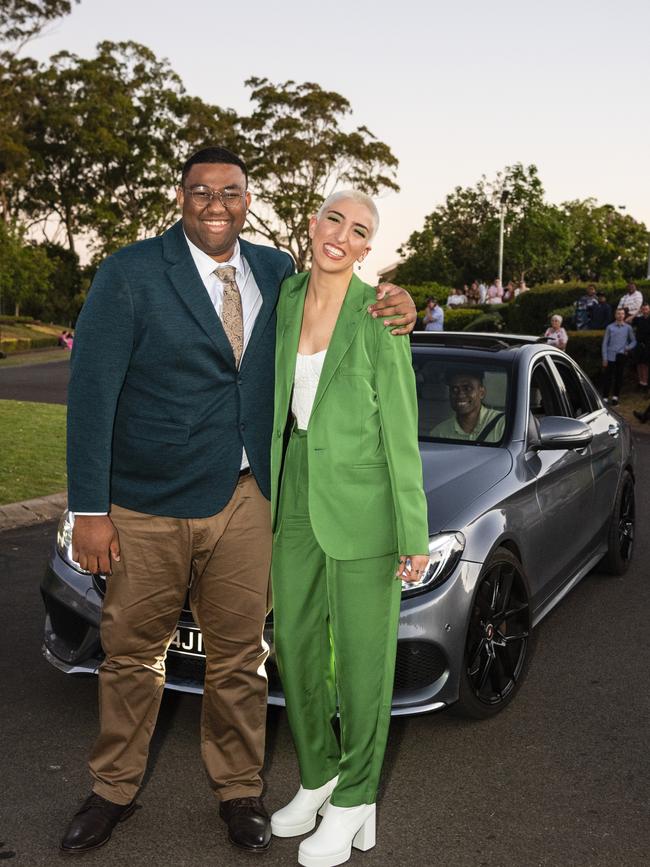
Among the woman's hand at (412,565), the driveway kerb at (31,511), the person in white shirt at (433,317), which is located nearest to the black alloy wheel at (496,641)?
the woman's hand at (412,565)

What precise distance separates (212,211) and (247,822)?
6.14ft

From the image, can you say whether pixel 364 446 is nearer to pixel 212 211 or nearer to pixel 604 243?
pixel 212 211

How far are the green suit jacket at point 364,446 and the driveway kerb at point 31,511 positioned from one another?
17.9ft

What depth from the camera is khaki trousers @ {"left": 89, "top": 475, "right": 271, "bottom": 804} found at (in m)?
3.18

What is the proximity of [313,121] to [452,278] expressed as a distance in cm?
2144

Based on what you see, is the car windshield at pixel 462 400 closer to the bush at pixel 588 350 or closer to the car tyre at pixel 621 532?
the car tyre at pixel 621 532

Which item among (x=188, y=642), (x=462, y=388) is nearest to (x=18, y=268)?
(x=462, y=388)

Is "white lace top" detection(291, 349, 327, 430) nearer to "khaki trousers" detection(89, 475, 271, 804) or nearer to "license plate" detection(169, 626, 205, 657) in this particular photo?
"khaki trousers" detection(89, 475, 271, 804)

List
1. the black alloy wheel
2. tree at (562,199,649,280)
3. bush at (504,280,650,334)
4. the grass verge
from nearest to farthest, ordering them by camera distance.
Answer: the black alloy wheel → the grass verge → bush at (504,280,650,334) → tree at (562,199,649,280)

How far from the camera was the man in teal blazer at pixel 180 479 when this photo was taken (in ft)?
10.0

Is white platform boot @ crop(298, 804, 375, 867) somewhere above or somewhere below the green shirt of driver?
below

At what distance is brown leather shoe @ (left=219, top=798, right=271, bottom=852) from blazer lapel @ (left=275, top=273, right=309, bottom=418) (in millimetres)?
1236

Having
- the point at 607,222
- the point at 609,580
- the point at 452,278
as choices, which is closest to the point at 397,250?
the point at 452,278

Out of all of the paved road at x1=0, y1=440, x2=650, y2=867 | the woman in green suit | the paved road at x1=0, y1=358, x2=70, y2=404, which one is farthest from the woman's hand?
the paved road at x1=0, y1=358, x2=70, y2=404
